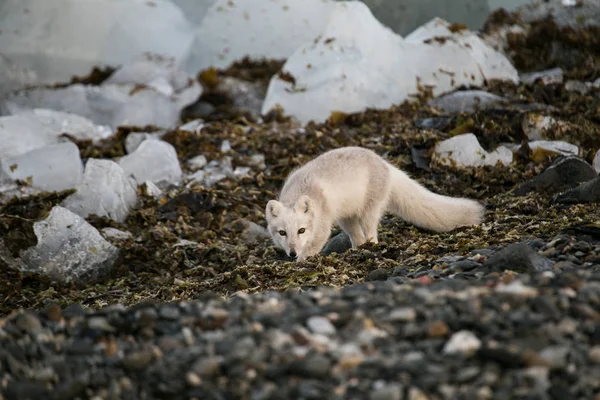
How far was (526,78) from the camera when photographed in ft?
37.9

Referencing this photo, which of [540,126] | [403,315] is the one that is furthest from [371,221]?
[403,315]

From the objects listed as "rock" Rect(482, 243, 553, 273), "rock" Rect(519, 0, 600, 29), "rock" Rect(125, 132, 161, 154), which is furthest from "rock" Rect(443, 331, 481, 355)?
"rock" Rect(519, 0, 600, 29)

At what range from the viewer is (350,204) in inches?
251

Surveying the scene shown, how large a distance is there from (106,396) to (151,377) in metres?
0.17

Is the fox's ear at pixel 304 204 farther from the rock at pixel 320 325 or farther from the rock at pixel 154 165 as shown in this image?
the rock at pixel 320 325

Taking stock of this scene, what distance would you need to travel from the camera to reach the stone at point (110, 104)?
39.5 feet

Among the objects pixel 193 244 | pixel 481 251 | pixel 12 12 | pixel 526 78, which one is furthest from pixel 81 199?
pixel 12 12

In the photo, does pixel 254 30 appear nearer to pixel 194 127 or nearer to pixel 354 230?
pixel 194 127

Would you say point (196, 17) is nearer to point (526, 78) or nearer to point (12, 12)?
point (12, 12)

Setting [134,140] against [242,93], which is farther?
[242,93]

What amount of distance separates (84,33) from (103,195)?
8.70 m

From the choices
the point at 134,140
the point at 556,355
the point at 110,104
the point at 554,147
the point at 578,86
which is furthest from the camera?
the point at 110,104

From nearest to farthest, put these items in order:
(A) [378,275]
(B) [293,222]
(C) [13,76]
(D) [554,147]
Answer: (A) [378,275] → (B) [293,222] → (D) [554,147] → (C) [13,76]

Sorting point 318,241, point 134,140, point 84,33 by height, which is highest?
point 318,241
